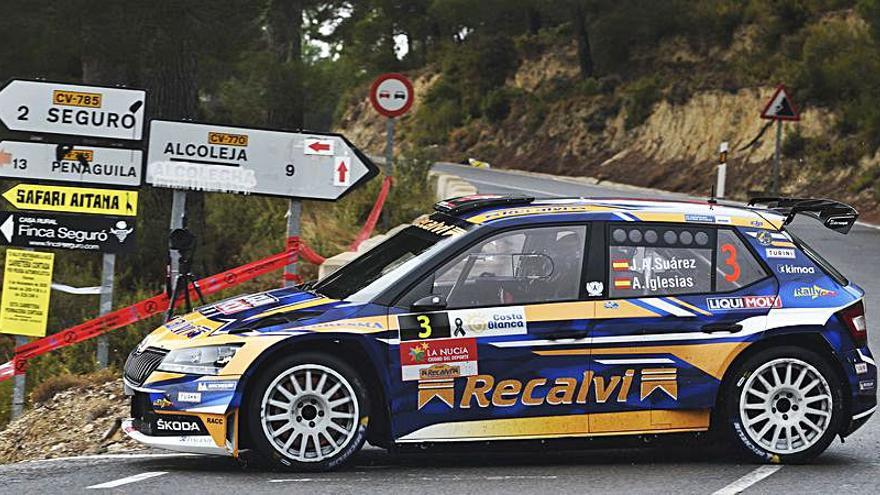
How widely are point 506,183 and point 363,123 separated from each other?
86.4 feet

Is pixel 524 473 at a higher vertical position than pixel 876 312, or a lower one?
lower

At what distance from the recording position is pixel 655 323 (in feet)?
26.3

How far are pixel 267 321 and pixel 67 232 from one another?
4148mm

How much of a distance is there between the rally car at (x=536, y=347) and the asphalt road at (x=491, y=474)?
20 cm

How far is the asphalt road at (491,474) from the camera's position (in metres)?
7.50

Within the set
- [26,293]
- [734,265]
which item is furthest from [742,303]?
[26,293]

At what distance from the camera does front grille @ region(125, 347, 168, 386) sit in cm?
789

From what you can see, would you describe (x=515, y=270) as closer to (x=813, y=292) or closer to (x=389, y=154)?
(x=813, y=292)

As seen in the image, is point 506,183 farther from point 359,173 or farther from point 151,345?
point 151,345

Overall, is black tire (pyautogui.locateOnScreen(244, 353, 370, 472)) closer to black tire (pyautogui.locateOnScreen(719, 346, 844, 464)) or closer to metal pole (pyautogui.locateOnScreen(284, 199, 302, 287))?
black tire (pyautogui.locateOnScreen(719, 346, 844, 464))

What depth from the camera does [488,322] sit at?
7.86 m

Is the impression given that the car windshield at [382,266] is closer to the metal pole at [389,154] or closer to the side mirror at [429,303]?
the side mirror at [429,303]

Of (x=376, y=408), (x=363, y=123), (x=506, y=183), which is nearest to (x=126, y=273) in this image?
(x=376, y=408)

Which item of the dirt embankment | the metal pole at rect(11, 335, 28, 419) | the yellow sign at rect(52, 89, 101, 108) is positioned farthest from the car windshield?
the metal pole at rect(11, 335, 28, 419)
